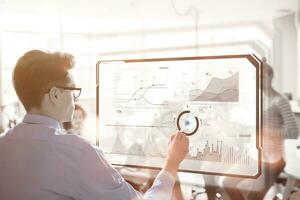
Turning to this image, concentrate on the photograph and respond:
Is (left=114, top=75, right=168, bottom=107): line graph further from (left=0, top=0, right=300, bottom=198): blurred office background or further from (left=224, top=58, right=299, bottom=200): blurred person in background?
(left=224, top=58, right=299, bottom=200): blurred person in background

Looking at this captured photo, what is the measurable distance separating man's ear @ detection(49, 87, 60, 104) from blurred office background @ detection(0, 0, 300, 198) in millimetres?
298

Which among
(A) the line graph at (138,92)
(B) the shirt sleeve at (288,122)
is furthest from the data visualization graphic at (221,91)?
(B) the shirt sleeve at (288,122)

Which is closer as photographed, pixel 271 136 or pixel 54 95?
pixel 54 95

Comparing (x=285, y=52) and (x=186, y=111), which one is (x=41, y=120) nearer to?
(x=186, y=111)

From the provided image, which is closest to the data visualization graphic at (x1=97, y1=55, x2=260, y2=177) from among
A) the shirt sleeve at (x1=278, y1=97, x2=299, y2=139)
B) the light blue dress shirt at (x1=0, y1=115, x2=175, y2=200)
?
the light blue dress shirt at (x1=0, y1=115, x2=175, y2=200)

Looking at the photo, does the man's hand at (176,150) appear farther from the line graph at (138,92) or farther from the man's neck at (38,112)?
the man's neck at (38,112)

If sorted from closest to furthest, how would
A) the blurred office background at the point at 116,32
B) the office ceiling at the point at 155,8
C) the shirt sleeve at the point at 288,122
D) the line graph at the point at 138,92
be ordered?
the line graph at the point at 138,92
the blurred office background at the point at 116,32
the shirt sleeve at the point at 288,122
the office ceiling at the point at 155,8

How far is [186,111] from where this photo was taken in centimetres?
125

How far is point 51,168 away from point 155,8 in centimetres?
194

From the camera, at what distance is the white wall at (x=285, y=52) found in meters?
3.38

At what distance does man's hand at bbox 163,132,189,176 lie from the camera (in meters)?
1.17

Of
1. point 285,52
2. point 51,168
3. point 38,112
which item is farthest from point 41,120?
point 285,52

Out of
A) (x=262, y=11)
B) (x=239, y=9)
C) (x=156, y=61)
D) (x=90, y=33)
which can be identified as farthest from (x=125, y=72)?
(x=262, y=11)

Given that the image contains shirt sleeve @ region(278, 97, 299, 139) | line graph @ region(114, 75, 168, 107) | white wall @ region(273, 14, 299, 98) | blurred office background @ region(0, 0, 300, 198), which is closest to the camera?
line graph @ region(114, 75, 168, 107)
